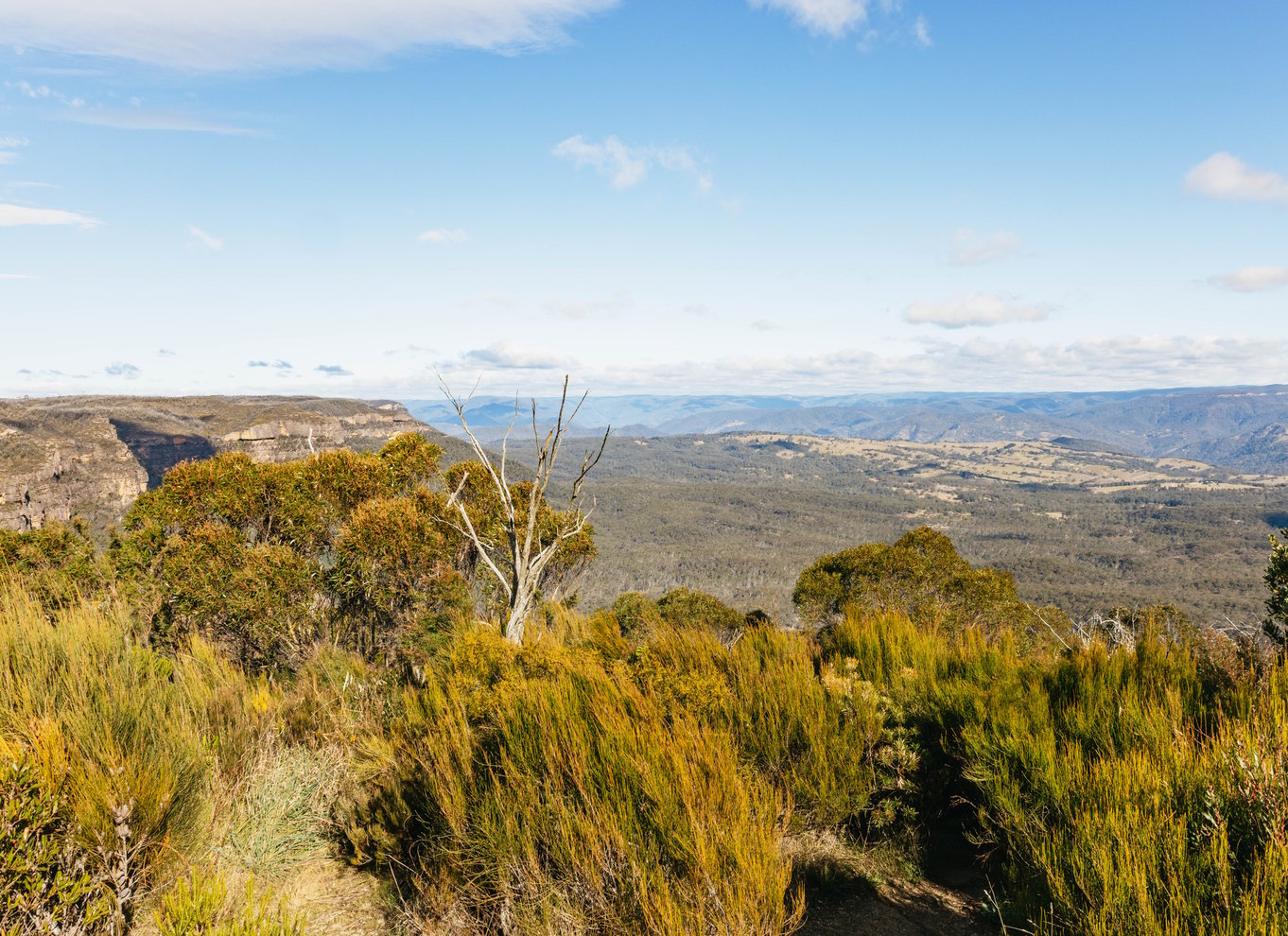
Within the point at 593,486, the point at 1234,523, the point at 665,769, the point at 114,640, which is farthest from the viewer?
the point at 593,486

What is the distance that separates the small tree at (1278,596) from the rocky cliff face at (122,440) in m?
44.4

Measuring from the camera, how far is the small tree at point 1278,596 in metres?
6.59

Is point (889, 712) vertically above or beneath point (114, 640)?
beneath

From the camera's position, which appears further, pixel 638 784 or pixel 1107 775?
pixel 638 784

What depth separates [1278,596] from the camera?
7.84 m

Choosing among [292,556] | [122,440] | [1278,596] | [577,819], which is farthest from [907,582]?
[122,440]

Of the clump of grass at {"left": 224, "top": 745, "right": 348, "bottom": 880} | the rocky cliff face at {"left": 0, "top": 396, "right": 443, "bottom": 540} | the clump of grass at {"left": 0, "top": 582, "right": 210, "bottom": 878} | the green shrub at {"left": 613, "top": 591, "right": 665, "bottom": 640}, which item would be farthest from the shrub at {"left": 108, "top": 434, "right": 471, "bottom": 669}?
the rocky cliff face at {"left": 0, "top": 396, "right": 443, "bottom": 540}

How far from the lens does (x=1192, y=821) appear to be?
2.53 meters

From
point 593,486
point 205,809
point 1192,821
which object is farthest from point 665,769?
point 593,486

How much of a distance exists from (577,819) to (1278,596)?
9.63 meters

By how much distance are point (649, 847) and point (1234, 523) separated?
246981mm

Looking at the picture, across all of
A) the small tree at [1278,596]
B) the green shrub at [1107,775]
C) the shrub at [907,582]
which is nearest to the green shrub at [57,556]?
the green shrub at [1107,775]

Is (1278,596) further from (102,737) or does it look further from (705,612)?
(705,612)

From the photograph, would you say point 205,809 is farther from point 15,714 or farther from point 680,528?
point 680,528
